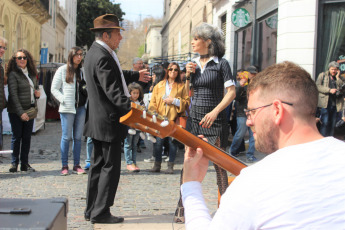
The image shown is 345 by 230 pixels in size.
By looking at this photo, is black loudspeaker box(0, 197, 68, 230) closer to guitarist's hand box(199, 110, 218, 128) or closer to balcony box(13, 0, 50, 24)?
guitarist's hand box(199, 110, 218, 128)

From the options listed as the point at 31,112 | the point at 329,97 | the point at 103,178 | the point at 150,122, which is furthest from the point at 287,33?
the point at 150,122

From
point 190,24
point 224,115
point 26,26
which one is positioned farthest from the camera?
point 26,26

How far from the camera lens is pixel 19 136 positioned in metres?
6.84

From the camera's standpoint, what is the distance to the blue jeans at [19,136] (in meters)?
6.82

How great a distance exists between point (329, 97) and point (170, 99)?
14.6ft

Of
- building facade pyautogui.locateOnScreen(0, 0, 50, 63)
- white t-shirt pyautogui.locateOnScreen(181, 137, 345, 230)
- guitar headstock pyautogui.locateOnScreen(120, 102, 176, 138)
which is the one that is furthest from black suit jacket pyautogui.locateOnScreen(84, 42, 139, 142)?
building facade pyautogui.locateOnScreen(0, 0, 50, 63)

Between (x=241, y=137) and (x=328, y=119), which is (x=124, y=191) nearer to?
(x=241, y=137)

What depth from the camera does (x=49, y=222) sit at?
1654mm

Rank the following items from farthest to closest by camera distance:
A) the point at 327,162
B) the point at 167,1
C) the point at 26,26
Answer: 1. the point at 167,1
2. the point at 26,26
3. the point at 327,162

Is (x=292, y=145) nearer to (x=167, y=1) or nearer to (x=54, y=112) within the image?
(x=54, y=112)

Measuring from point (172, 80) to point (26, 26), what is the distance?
921 inches

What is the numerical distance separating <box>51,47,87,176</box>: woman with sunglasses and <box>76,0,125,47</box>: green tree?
42.4 metres

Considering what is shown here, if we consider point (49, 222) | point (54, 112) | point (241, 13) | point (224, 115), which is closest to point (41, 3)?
point (54, 112)

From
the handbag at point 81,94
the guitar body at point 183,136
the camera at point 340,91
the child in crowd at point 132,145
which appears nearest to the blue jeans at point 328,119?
the camera at point 340,91
